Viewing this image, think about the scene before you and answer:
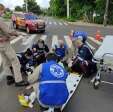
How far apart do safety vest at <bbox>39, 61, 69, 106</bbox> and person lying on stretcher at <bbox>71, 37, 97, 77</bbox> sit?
3.55 metres

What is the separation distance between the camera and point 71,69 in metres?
9.55

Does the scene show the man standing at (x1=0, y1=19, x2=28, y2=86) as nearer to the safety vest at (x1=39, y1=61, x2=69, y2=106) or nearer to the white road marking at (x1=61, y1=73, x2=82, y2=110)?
the white road marking at (x1=61, y1=73, x2=82, y2=110)

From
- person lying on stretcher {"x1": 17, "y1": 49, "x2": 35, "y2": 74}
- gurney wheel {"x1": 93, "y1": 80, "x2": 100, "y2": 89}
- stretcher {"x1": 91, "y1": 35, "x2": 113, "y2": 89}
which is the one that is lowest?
gurney wheel {"x1": 93, "y1": 80, "x2": 100, "y2": 89}

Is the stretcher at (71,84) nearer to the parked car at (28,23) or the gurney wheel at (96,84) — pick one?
the gurney wheel at (96,84)

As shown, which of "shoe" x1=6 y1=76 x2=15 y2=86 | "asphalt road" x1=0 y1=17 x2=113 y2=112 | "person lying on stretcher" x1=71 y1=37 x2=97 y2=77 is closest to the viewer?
"asphalt road" x1=0 y1=17 x2=113 y2=112

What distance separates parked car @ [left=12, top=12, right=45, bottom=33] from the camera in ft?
84.9

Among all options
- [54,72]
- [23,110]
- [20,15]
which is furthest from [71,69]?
[20,15]

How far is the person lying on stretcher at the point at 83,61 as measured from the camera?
929 centimetres

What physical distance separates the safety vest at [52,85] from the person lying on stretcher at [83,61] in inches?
140

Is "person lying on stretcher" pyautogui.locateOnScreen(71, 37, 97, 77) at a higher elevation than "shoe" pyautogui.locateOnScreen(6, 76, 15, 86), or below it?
higher

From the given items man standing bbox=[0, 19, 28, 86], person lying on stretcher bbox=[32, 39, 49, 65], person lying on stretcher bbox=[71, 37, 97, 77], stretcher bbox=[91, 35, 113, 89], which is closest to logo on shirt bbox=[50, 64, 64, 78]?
stretcher bbox=[91, 35, 113, 89]

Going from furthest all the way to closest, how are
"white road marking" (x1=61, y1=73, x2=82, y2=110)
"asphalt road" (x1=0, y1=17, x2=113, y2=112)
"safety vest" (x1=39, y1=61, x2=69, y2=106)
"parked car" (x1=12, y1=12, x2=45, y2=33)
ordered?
"parked car" (x1=12, y1=12, x2=45, y2=33) → "white road marking" (x1=61, y1=73, x2=82, y2=110) → "asphalt road" (x1=0, y1=17, x2=113, y2=112) → "safety vest" (x1=39, y1=61, x2=69, y2=106)

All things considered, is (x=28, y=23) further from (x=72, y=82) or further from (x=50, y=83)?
(x=50, y=83)

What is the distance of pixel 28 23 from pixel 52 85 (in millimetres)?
21012
